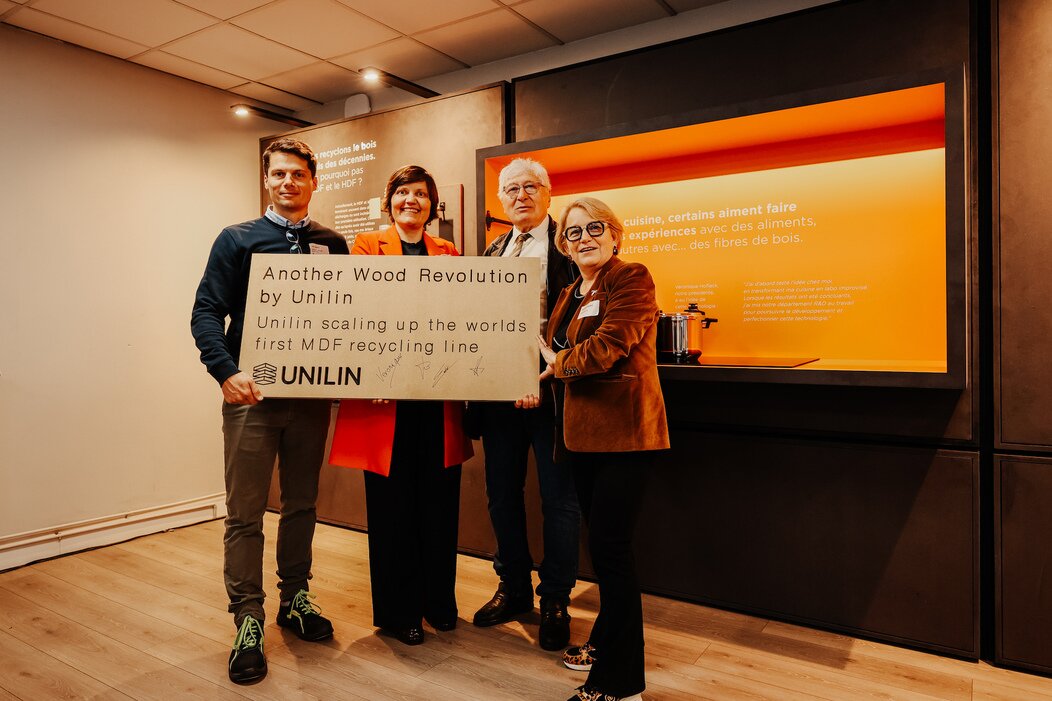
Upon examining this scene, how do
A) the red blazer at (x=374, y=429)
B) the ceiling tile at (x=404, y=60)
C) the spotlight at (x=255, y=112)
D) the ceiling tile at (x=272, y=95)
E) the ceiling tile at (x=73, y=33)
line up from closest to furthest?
the red blazer at (x=374, y=429) → the ceiling tile at (x=73, y=33) → the ceiling tile at (x=404, y=60) → the spotlight at (x=255, y=112) → the ceiling tile at (x=272, y=95)

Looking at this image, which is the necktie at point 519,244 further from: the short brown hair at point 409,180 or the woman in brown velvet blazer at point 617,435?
the woman in brown velvet blazer at point 617,435

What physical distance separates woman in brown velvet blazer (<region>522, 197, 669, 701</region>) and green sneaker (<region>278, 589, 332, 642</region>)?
3.37ft

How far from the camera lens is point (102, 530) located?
3.58 metres

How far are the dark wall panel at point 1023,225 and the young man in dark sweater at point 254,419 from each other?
2.38m

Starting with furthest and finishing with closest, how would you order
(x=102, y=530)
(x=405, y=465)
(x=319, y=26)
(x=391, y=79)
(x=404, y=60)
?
1. (x=404, y=60)
2. (x=102, y=530)
3. (x=391, y=79)
4. (x=319, y=26)
5. (x=405, y=465)

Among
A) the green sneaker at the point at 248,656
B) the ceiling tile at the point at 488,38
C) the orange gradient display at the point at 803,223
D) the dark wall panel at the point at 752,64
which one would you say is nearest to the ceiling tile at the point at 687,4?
the dark wall panel at the point at 752,64

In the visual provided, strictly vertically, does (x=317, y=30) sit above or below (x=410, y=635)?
above

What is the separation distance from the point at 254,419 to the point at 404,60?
2.50 metres

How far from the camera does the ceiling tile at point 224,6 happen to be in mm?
3044

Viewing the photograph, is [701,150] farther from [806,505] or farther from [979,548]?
[979,548]

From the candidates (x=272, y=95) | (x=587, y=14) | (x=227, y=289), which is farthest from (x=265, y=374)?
(x=272, y=95)

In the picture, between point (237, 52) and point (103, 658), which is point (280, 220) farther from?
point (237, 52)
